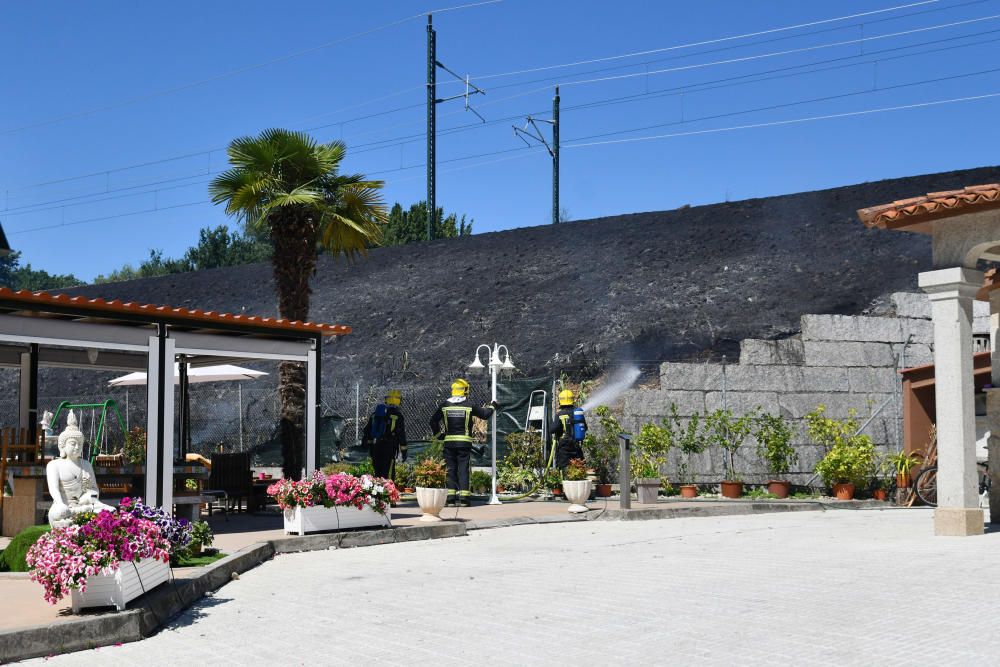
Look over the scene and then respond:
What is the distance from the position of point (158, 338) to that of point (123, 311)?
2.26 ft

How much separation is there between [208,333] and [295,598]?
6.02m

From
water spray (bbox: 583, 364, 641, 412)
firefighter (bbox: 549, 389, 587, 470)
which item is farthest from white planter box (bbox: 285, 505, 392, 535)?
water spray (bbox: 583, 364, 641, 412)

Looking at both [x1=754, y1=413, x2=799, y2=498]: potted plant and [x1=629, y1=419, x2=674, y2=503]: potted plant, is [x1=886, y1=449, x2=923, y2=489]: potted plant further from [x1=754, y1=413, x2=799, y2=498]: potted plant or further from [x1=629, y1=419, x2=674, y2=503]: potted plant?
[x1=629, y1=419, x2=674, y2=503]: potted plant

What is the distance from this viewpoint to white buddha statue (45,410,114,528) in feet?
30.7

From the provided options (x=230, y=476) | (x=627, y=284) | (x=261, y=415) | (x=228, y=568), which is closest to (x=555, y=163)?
(x=627, y=284)

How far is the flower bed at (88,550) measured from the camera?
7.34 meters

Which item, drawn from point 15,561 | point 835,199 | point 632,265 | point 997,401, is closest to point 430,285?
point 632,265

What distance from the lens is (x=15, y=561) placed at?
388 inches

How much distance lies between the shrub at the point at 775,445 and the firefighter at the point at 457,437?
5627 millimetres

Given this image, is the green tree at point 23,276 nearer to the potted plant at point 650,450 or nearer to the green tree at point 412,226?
Result: the green tree at point 412,226

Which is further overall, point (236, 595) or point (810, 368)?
point (810, 368)

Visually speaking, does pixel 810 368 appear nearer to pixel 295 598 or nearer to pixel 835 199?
pixel 835 199

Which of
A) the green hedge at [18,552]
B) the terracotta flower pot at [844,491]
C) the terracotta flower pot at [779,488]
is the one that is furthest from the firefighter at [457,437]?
the green hedge at [18,552]

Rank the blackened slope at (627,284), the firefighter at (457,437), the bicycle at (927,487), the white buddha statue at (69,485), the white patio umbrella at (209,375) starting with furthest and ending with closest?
the blackened slope at (627,284)
the white patio umbrella at (209,375)
the bicycle at (927,487)
the firefighter at (457,437)
the white buddha statue at (69,485)
